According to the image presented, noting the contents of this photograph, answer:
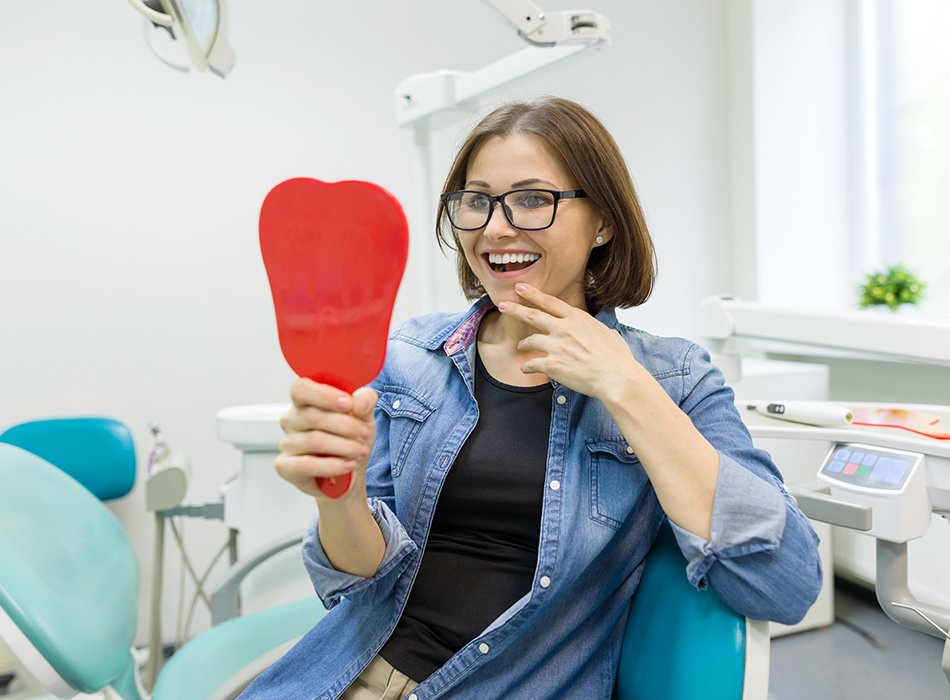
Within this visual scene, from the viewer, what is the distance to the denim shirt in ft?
2.74

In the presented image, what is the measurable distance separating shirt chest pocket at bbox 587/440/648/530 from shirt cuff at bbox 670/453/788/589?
0.36 feet

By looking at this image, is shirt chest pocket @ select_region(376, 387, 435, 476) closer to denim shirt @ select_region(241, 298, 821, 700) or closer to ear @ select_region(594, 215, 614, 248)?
denim shirt @ select_region(241, 298, 821, 700)

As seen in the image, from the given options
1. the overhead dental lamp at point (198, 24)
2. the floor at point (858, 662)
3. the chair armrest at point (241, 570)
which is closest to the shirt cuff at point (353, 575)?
the chair armrest at point (241, 570)

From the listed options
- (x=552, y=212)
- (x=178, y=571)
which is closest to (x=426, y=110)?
(x=552, y=212)

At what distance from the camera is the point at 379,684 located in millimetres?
979

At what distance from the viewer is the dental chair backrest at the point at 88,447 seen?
2.05 metres

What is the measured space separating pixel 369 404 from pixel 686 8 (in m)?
2.90

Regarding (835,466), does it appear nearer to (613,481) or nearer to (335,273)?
(613,481)

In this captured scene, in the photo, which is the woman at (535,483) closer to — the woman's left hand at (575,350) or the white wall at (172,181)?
the woman's left hand at (575,350)

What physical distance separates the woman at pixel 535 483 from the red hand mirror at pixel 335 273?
190mm

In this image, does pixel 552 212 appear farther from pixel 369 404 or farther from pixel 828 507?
pixel 828 507

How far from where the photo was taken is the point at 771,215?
3.01m

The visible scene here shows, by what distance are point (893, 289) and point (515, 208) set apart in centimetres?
211

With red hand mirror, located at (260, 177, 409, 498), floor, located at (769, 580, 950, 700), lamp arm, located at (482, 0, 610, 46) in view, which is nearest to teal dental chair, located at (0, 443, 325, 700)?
red hand mirror, located at (260, 177, 409, 498)
